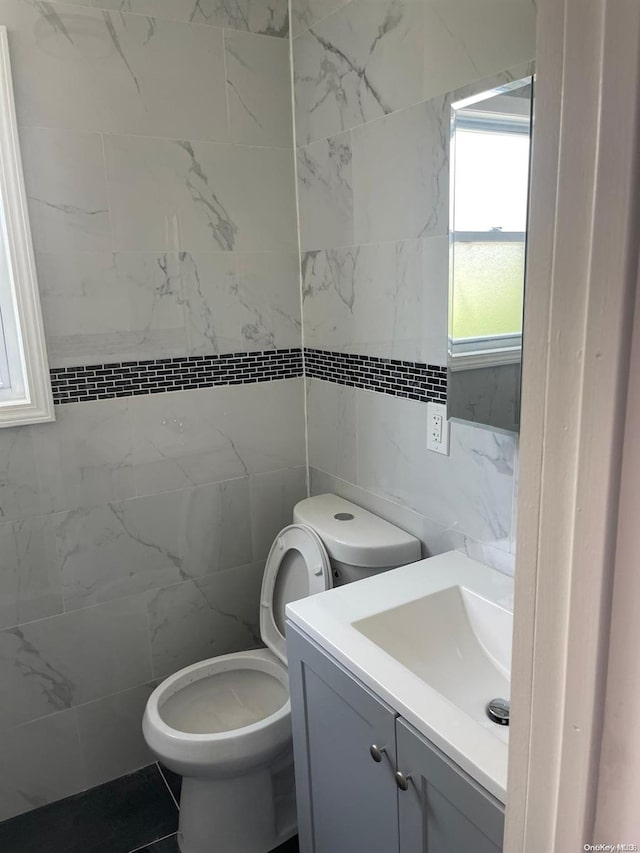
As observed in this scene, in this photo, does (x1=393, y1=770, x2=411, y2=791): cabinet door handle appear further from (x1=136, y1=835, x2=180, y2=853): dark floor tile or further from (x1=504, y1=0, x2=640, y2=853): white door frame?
(x1=136, y1=835, x2=180, y2=853): dark floor tile

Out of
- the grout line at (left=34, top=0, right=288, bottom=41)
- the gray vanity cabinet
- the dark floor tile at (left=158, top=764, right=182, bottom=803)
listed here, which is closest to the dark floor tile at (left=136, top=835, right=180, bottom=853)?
the dark floor tile at (left=158, top=764, right=182, bottom=803)

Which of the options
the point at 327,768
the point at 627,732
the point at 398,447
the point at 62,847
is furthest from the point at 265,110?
the point at 62,847

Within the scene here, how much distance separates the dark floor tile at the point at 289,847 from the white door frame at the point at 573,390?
155 centimetres

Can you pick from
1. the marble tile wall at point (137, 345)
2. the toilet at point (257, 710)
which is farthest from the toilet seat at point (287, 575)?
the marble tile wall at point (137, 345)

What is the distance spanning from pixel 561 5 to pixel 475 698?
123 cm

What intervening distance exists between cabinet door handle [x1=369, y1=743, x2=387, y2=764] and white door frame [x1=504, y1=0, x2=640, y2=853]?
655mm

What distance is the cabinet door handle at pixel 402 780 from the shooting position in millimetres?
1132

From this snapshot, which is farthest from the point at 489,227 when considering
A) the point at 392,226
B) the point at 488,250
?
the point at 392,226

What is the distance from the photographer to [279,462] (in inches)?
88.7

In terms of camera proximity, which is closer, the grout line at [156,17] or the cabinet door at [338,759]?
the cabinet door at [338,759]

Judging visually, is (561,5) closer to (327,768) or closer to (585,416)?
(585,416)

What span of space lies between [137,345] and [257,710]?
45.0 inches

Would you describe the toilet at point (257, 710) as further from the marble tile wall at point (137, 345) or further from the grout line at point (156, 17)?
the grout line at point (156, 17)

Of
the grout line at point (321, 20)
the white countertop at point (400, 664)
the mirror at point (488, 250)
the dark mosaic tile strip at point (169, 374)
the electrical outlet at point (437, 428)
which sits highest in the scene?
the grout line at point (321, 20)
